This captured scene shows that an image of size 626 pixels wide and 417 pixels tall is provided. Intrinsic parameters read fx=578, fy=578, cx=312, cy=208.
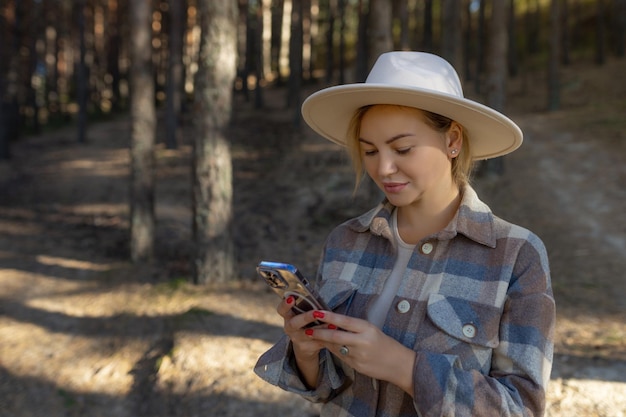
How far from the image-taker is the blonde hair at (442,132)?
5.51 feet

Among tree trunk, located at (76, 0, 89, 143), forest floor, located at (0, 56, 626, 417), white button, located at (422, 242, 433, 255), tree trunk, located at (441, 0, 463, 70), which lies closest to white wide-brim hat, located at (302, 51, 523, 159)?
white button, located at (422, 242, 433, 255)

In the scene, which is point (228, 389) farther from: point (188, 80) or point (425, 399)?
point (188, 80)

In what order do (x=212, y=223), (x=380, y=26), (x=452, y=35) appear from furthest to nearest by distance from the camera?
(x=452, y=35) → (x=380, y=26) → (x=212, y=223)

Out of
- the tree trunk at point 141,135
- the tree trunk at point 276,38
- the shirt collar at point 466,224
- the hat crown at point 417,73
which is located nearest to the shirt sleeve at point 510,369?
the shirt collar at point 466,224

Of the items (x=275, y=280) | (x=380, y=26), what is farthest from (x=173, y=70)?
(x=275, y=280)

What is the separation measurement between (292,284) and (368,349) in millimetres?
246

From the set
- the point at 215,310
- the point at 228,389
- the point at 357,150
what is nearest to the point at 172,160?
the point at 215,310

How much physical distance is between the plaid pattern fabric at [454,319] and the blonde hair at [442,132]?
0.19 feet

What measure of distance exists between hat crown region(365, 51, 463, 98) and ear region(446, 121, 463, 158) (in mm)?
98

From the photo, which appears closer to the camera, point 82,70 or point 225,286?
point 225,286

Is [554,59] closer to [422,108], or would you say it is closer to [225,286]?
[225,286]

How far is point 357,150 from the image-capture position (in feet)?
6.26

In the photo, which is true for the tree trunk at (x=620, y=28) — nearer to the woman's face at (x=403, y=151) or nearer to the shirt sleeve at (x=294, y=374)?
the woman's face at (x=403, y=151)

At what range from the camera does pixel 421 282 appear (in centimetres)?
165
